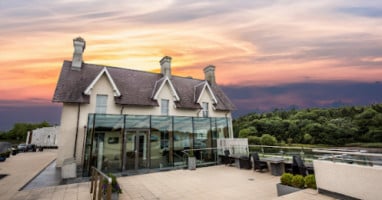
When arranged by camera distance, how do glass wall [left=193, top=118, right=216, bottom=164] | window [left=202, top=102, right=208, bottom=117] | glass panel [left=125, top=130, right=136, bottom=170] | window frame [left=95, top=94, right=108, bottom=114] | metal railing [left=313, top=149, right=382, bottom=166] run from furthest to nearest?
window [left=202, top=102, right=208, bottom=117] → window frame [left=95, top=94, right=108, bottom=114] → glass wall [left=193, top=118, right=216, bottom=164] → glass panel [left=125, top=130, right=136, bottom=170] → metal railing [left=313, top=149, right=382, bottom=166]

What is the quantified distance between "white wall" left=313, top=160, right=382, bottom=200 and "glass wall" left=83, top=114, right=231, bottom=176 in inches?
370

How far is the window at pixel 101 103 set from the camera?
15.0m

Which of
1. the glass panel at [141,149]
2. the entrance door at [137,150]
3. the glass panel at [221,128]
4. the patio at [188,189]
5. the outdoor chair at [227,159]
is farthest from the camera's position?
the glass panel at [221,128]

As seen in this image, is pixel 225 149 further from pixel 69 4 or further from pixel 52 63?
pixel 52 63

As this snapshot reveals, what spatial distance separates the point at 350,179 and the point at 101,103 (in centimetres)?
1582

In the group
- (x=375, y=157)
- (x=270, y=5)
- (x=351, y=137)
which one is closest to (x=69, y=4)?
(x=270, y=5)

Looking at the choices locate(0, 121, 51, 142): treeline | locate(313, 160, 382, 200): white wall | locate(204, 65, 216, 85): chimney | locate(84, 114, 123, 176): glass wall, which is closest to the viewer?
locate(313, 160, 382, 200): white wall

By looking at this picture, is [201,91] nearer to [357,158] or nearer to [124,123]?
[124,123]

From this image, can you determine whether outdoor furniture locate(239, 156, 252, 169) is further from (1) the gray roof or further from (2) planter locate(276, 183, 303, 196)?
(1) the gray roof

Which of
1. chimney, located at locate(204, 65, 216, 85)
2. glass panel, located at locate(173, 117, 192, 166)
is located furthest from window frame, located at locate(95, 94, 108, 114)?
chimney, located at locate(204, 65, 216, 85)

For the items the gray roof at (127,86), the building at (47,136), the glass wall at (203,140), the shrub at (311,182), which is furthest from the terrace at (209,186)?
the building at (47,136)

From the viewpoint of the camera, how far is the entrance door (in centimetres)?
1245

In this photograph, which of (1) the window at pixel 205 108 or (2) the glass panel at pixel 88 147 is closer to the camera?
(2) the glass panel at pixel 88 147

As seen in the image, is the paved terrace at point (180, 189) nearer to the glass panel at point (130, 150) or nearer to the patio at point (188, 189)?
the patio at point (188, 189)
